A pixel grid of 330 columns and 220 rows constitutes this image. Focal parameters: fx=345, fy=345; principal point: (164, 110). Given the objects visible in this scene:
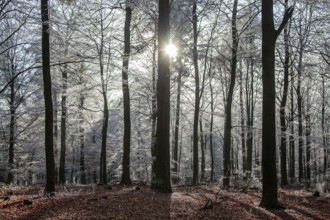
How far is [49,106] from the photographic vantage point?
39.9 ft

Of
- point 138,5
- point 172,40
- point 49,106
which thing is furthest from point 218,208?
point 172,40

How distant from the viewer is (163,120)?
38.2 ft

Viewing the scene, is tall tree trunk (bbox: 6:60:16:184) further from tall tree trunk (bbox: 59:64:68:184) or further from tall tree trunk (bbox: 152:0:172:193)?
tall tree trunk (bbox: 152:0:172:193)

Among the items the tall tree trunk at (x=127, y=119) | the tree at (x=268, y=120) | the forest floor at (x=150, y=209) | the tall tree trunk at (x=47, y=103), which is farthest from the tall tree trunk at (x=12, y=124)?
the tree at (x=268, y=120)

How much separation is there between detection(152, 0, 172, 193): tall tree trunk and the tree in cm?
326

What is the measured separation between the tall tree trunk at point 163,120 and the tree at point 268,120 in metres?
3.26

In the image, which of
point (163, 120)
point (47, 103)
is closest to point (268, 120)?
point (163, 120)

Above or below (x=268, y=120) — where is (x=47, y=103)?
above

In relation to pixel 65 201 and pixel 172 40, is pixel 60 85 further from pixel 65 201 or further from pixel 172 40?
pixel 65 201

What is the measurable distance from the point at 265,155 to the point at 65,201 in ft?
19.5

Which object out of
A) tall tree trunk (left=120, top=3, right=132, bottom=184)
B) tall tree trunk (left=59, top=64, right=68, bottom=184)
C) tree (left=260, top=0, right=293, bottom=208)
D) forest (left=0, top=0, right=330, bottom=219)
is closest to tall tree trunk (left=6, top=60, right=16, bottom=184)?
forest (left=0, top=0, right=330, bottom=219)

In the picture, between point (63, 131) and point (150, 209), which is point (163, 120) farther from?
point (63, 131)

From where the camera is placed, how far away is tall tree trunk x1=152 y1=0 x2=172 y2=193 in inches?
454

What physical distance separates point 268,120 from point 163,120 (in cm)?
354
